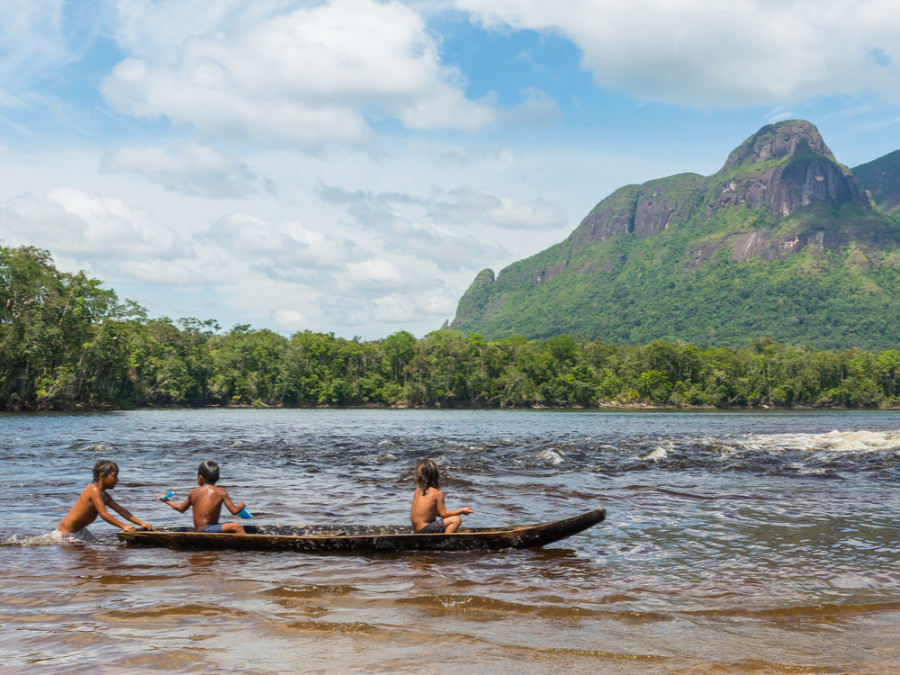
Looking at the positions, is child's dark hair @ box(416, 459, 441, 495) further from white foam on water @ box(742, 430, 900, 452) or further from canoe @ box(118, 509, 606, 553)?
white foam on water @ box(742, 430, 900, 452)

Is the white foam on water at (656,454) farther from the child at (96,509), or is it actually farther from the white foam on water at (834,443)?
the child at (96,509)

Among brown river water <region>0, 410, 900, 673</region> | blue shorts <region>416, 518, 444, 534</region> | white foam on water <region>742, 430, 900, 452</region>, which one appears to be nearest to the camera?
brown river water <region>0, 410, 900, 673</region>

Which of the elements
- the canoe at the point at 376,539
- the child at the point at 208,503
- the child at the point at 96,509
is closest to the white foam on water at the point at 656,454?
the canoe at the point at 376,539

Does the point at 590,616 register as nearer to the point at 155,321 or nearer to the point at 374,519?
the point at 374,519

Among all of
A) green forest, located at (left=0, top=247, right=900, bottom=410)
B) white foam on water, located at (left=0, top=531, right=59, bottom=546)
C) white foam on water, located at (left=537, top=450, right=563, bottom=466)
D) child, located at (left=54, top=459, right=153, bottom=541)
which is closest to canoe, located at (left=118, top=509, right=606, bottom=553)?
child, located at (left=54, top=459, right=153, bottom=541)

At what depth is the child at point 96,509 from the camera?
1008cm

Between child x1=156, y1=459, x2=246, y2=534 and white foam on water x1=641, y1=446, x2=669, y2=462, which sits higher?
child x1=156, y1=459, x2=246, y2=534

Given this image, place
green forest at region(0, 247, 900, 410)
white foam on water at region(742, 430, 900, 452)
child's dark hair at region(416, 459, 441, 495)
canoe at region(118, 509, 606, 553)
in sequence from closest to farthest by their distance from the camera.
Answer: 1. canoe at region(118, 509, 606, 553)
2. child's dark hair at region(416, 459, 441, 495)
3. white foam on water at region(742, 430, 900, 452)
4. green forest at region(0, 247, 900, 410)

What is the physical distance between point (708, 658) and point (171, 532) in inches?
321

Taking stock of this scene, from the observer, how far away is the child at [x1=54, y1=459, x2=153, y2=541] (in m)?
10.1

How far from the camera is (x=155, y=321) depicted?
108m

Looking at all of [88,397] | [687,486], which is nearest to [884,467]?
[687,486]

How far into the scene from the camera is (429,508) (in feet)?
33.8

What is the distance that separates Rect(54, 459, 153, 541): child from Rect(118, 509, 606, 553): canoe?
0.33 metres
